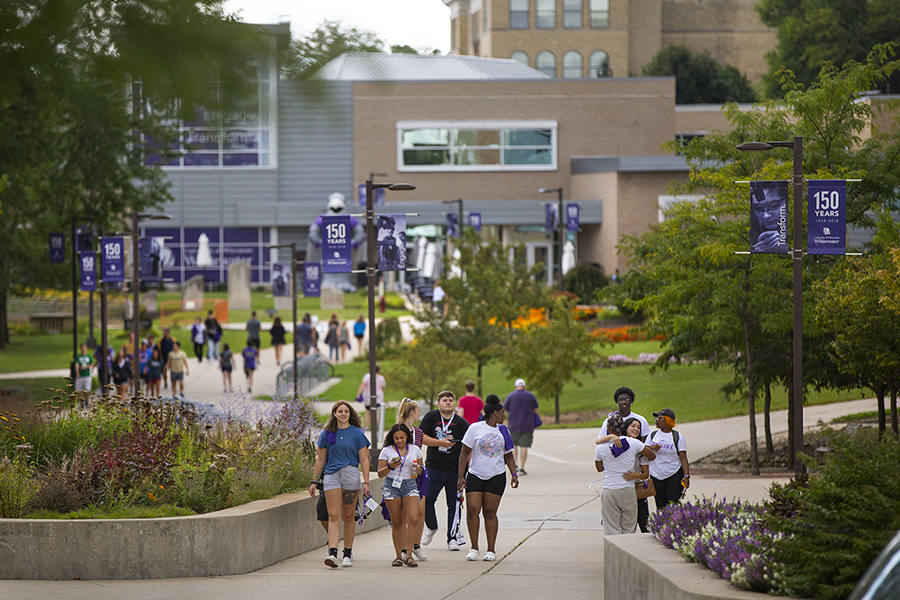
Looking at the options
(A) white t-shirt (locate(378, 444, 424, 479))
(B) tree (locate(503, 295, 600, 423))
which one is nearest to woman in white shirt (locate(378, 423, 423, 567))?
(A) white t-shirt (locate(378, 444, 424, 479))

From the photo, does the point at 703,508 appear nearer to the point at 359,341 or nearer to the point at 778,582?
the point at 778,582

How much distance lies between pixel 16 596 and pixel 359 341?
30283 mm

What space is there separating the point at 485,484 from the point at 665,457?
214 centimetres

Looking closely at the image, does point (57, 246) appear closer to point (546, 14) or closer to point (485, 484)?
point (485, 484)

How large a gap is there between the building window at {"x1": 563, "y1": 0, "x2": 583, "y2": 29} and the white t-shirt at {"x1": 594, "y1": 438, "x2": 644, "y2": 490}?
188ft

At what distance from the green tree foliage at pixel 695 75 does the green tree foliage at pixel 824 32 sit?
13.9 m

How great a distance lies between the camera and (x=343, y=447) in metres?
10.4

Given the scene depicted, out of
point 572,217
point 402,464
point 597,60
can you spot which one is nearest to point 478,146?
point 572,217

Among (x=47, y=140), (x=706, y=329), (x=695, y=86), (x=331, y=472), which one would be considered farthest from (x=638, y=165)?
(x=331, y=472)

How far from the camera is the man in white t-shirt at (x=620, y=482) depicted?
34.2 ft

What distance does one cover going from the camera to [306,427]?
45.5 feet

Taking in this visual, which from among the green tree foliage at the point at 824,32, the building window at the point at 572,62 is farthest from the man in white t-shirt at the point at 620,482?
the building window at the point at 572,62

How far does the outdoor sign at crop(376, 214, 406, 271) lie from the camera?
19094 millimetres

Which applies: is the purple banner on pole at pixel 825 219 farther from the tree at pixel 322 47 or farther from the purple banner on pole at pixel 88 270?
the purple banner on pole at pixel 88 270
